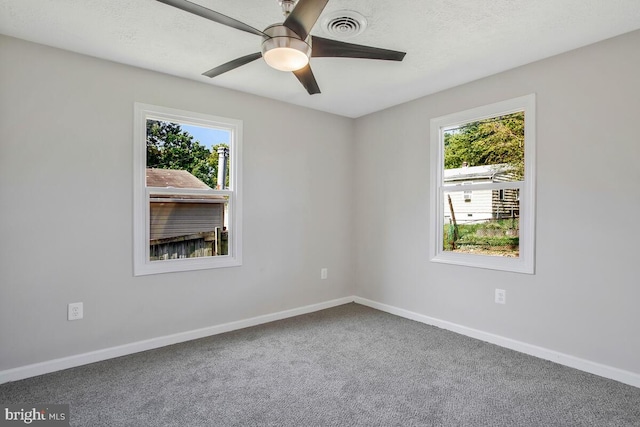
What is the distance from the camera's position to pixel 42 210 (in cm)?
251

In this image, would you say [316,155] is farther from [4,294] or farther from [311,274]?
[4,294]

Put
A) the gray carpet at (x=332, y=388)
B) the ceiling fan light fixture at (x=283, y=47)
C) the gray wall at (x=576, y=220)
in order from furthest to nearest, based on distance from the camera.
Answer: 1. the gray wall at (x=576, y=220)
2. the gray carpet at (x=332, y=388)
3. the ceiling fan light fixture at (x=283, y=47)

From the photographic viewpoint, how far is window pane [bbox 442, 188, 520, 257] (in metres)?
3.04

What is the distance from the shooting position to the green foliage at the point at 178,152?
3059 mm

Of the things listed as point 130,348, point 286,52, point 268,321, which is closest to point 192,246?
point 130,348

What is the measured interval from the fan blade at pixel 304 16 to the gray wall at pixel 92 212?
1.88m

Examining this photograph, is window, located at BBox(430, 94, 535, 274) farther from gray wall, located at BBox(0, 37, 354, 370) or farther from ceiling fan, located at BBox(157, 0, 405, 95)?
gray wall, located at BBox(0, 37, 354, 370)

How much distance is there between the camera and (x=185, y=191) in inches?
125

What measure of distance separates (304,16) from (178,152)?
6.82ft

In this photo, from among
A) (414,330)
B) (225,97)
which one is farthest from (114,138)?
(414,330)

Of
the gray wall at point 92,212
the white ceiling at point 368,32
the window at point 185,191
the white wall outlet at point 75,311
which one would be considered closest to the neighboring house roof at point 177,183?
the window at point 185,191

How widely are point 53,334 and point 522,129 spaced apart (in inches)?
160

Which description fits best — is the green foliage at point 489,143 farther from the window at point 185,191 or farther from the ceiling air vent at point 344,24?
the window at point 185,191

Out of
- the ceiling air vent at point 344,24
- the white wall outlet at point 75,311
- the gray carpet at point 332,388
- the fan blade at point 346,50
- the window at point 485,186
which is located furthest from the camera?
the window at point 485,186
